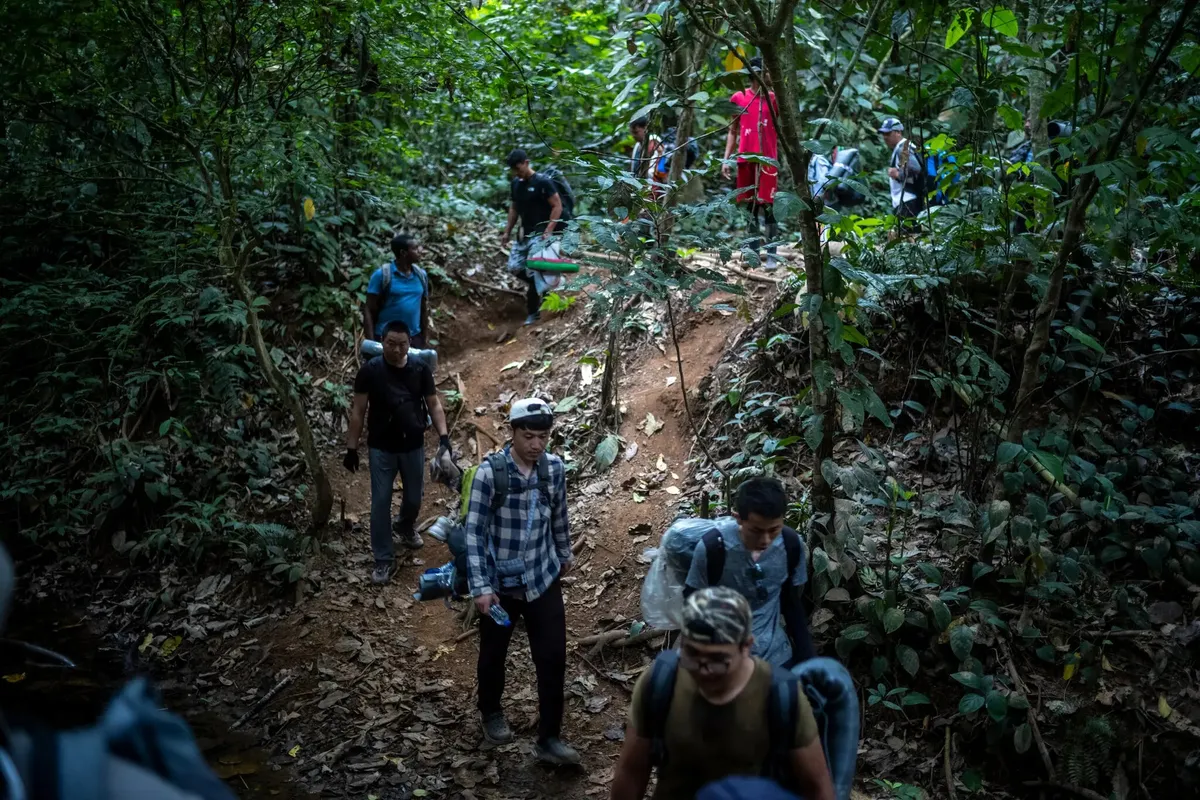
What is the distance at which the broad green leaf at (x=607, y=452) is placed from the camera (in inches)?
312

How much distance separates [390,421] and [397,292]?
1935mm

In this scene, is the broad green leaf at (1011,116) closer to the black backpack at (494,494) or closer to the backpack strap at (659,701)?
the black backpack at (494,494)

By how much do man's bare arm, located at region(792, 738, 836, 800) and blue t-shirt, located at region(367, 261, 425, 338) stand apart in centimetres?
644

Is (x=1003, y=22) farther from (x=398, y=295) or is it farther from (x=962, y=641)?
(x=398, y=295)

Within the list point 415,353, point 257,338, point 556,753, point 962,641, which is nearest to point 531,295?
point 415,353

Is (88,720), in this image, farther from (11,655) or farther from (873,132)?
(873,132)

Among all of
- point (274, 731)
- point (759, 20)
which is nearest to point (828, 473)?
point (759, 20)

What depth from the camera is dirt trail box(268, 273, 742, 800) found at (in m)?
5.32

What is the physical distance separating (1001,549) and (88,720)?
256 inches

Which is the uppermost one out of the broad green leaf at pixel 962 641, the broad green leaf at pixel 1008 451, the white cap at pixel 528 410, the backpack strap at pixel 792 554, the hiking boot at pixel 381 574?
the white cap at pixel 528 410

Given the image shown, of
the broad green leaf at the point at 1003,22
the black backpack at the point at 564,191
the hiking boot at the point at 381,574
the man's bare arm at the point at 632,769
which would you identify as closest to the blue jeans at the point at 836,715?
the man's bare arm at the point at 632,769

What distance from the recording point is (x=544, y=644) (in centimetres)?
→ 495

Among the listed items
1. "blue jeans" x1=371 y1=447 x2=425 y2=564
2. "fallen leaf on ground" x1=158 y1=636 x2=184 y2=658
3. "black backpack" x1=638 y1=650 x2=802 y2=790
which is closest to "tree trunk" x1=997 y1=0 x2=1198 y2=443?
"black backpack" x1=638 y1=650 x2=802 y2=790

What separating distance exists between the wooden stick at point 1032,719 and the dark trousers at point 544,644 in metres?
2.67
